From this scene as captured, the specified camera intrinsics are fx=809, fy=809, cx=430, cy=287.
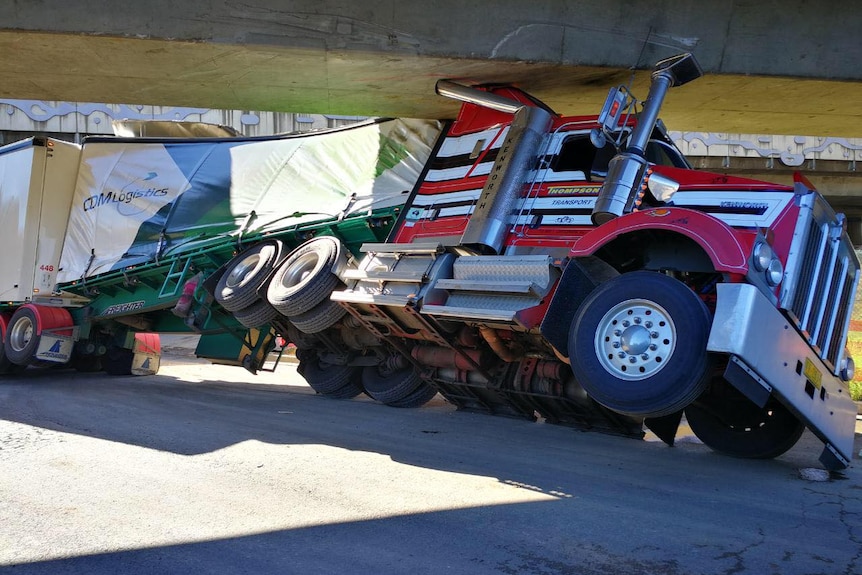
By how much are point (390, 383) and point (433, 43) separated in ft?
13.0

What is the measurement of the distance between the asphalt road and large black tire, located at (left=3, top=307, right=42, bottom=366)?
385cm

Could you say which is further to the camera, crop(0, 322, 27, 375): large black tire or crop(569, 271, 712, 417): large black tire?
crop(0, 322, 27, 375): large black tire

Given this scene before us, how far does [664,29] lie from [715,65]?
0.67 metres

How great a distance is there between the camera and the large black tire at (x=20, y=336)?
39.9ft

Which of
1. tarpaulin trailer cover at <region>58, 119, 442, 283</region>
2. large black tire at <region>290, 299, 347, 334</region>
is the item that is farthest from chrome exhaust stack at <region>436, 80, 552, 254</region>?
large black tire at <region>290, 299, 347, 334</region>

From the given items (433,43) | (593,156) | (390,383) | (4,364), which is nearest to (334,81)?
(433,43)

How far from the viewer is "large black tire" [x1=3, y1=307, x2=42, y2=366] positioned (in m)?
12.2

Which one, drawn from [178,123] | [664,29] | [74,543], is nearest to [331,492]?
[74,543]

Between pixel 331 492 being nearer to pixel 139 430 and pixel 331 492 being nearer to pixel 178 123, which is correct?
pixel 139 430

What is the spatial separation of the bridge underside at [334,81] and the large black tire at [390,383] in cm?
320

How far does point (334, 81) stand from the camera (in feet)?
30.4

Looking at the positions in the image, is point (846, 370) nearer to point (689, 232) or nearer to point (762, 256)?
point (762, 256)

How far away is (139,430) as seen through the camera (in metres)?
7.77

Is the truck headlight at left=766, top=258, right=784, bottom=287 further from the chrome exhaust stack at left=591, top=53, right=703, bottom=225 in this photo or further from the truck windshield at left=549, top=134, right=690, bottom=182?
the truck windshield at left=549, top=134, right=690, bottom=182
